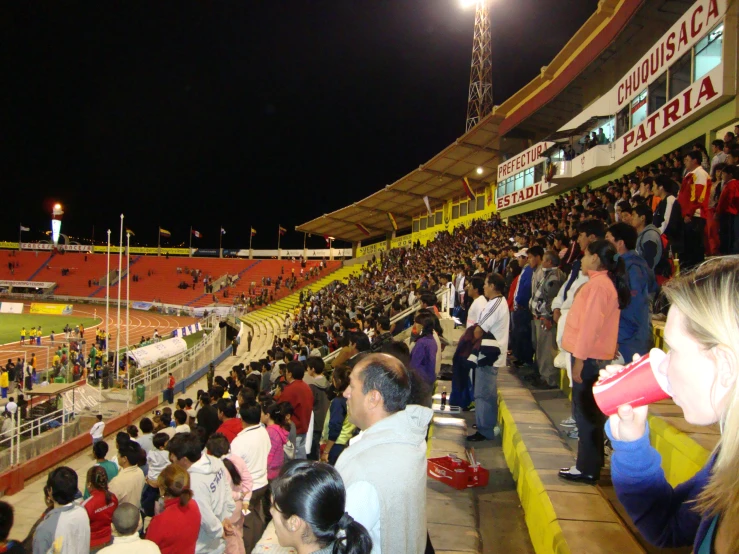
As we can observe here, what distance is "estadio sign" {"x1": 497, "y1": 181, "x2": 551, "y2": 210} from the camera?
21797 mm

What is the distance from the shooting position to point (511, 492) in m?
4.21

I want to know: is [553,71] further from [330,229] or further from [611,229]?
[330,229]

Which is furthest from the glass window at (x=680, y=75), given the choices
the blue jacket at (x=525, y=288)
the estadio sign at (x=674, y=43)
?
the blue jacket at (x=525, y=288)

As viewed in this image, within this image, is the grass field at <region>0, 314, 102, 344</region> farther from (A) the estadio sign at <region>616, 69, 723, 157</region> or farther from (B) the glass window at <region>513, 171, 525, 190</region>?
(A) the estadio sign at <region>616, 69, 723, 157</region>

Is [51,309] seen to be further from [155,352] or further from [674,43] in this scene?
[674,43]

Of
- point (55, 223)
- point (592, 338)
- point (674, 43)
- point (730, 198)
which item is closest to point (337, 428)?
point (592, 338)

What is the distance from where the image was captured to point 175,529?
350 centimetres

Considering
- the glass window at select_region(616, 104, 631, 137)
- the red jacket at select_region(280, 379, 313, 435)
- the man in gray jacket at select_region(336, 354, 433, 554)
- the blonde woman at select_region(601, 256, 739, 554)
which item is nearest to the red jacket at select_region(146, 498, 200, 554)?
the man in gray jacket at select_region(336, 354, 433, 554)

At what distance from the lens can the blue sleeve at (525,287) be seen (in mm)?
6777

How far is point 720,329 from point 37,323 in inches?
1669

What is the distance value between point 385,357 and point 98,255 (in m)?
68.7

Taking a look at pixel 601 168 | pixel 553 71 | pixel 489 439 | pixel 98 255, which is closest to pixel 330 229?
pixel 553 71

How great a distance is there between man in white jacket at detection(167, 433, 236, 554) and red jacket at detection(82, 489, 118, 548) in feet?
2.41

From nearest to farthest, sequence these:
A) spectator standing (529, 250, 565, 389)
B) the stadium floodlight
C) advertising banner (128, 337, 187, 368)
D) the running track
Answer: spectator standing (529, 250, 565, 389) → advertising banner (128, 337, 187, 368) → the running track → the stadium floodlight
